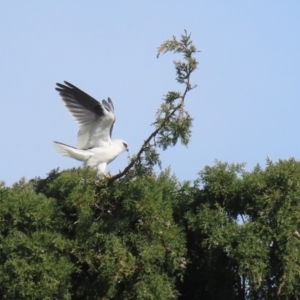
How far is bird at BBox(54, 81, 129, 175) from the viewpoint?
363 inches

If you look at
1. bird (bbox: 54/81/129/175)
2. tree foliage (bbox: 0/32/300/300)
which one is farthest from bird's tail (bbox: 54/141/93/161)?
tree foliage (bbox: 0/32/300/300)

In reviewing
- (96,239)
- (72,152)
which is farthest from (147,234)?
(72,152)

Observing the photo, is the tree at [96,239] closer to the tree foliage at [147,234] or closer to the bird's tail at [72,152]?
the tree foliage at [147,234]

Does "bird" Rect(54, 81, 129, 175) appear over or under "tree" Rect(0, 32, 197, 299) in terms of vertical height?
over

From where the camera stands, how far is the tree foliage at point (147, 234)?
711 cm

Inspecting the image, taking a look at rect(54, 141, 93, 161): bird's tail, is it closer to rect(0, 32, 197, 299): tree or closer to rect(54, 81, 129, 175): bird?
rect(54, 81, 129, 175): bird

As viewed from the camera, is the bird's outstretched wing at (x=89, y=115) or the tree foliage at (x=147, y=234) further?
the bird's outstretched wing at (x=89, y=115)

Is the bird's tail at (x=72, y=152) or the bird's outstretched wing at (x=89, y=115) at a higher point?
the bird's outstretched wing at (x=89, y=115)

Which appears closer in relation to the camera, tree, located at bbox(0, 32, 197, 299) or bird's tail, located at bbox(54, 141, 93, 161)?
tree, located at bbox(0, 32, 197, 299)

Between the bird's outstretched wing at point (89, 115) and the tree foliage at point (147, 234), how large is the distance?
1713 millimetres

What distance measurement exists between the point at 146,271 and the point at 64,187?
101 cm

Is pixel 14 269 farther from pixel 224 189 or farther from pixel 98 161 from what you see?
pixel 98 161

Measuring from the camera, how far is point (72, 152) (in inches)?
369

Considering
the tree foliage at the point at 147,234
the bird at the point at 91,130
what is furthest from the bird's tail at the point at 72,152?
the tree foliage at the point at 147,234
